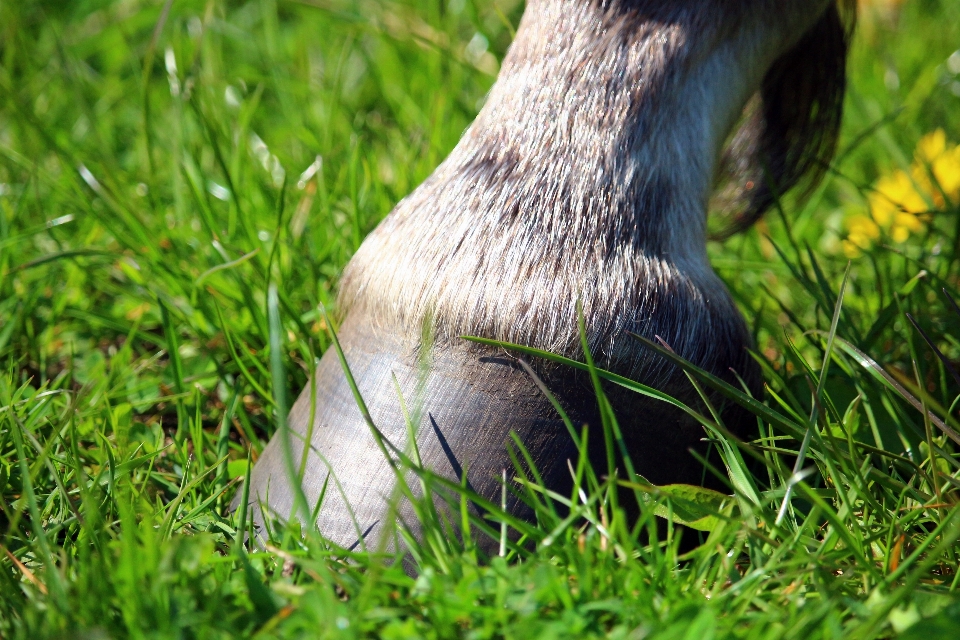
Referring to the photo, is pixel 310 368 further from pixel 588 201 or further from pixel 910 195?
pixel 910 195

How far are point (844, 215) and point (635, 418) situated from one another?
71.4 inches

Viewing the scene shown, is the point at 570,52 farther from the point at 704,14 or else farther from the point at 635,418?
the point at 635,418

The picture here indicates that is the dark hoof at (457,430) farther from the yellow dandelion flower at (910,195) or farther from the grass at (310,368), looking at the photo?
the yellow dandelion flower at (910,195)

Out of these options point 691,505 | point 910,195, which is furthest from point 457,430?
point 910,195

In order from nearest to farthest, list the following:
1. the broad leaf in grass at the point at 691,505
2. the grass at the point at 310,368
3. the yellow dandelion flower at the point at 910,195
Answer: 1. the grass at the point at 310,368
2. the broad leaf in grass at the point at 691,505
3. the yellow dandelion flower at the point at 910,195

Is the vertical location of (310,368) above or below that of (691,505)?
above

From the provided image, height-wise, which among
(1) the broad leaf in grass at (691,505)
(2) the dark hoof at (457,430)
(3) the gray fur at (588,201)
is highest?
(3) the gray fur at (588,201)

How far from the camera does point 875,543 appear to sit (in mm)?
1320

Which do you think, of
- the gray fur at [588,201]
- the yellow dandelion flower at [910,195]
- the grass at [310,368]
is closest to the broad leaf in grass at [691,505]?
the grass at [310,368]

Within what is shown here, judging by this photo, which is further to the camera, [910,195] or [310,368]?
[910,195]

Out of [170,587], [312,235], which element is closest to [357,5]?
[312,235]

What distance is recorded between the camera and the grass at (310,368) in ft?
3.44

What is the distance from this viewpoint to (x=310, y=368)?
50.1 inches

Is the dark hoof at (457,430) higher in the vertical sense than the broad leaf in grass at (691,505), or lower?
higher
